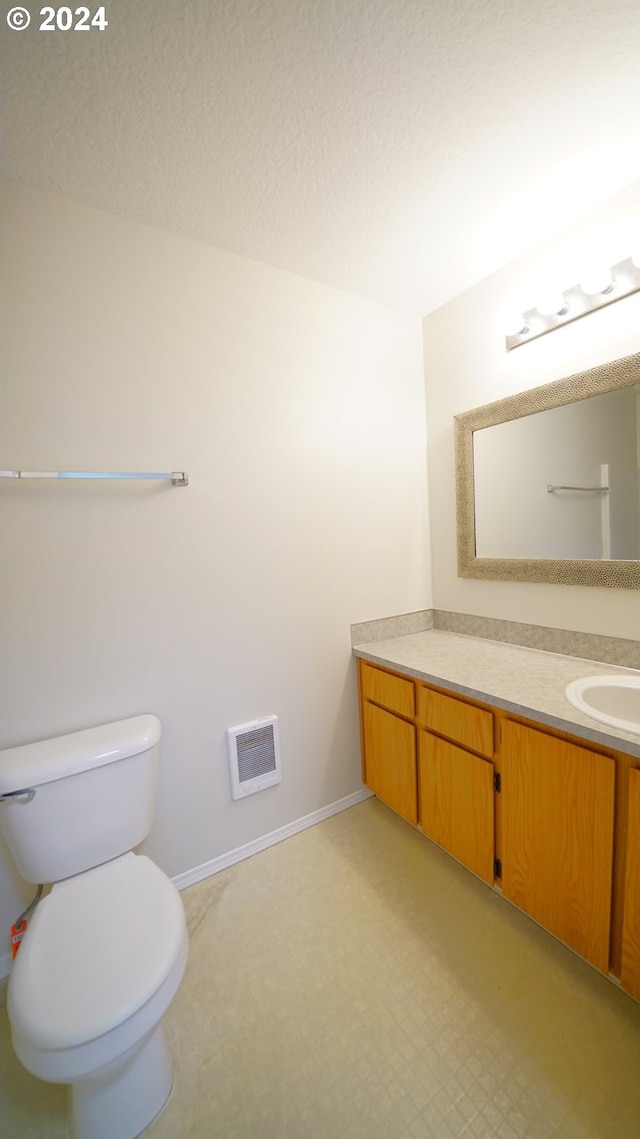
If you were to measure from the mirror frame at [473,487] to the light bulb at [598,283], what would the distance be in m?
0.24

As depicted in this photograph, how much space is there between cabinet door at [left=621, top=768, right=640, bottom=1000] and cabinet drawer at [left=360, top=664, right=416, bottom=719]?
717 millimetres

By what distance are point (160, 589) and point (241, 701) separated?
1.85 feet

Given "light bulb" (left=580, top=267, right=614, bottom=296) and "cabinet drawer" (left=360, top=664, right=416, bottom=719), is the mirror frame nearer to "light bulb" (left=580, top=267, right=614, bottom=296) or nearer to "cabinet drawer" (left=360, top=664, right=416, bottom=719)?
"light bulb" (left=580, top=267, right=614, bottom=296)

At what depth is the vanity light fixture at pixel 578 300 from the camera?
1.26 m

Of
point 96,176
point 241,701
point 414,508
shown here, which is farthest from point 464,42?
point 241,701

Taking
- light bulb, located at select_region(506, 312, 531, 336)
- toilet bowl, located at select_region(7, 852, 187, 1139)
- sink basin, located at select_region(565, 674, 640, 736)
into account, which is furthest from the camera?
light bulb, located at select_region(506, 312, 531, 336)

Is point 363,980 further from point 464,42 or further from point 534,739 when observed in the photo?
point 464,42

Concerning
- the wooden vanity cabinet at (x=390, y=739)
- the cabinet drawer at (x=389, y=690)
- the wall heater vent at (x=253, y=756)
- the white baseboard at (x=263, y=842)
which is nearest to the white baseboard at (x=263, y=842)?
the white baseboard at (x=263, y=842)

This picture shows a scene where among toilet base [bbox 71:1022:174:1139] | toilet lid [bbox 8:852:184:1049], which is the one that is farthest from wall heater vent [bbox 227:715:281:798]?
toilet base [bbox 71:1022:174:1139]

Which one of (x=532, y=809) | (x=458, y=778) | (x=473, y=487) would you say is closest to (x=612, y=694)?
(x=532, y=809)

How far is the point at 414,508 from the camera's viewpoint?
204 centimetres

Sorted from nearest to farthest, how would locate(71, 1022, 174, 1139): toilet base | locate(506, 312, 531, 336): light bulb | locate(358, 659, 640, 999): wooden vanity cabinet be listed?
1. locate(71, 1022, 174, 1139): toilet base
2. locate(358, 659, 640, 999): wooden vanity cabinet
3. locate(506, 312, 531, 336): light bulb

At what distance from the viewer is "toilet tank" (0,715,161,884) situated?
1.04 metres

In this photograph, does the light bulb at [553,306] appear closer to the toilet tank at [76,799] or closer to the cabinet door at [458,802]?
the cabinet door at [458,802]
